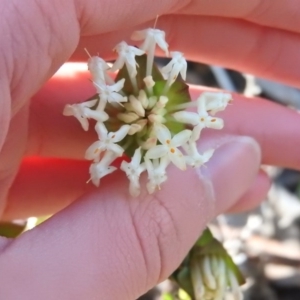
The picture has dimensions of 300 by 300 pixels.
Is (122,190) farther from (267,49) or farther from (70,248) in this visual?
(267,49)

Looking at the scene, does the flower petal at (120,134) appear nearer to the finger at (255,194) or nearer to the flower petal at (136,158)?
the flower petal at (136,158)

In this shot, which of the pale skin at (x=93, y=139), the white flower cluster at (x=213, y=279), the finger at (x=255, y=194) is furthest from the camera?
the finger at (x=255, y=194)

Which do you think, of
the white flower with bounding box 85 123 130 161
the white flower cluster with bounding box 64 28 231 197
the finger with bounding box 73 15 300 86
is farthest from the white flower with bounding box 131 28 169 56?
the finger with bounding box 73 15 300 86

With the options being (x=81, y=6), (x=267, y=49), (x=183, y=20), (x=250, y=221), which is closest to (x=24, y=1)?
(x=81, y=6)

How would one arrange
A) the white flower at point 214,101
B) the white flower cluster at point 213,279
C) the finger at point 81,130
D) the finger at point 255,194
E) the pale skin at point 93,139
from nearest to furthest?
the pale skin at point 93,139
the white flower at point 214,101
the white flower cluster at point 213,279
the finger at point 81,130
the finger at point 255,194

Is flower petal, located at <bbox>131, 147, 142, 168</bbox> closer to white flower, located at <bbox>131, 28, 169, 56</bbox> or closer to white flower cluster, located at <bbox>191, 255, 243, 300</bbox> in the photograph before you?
white flower, located at <bbox>131, 28, 169, 56</bbox>

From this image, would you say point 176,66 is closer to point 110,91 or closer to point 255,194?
point 110,91

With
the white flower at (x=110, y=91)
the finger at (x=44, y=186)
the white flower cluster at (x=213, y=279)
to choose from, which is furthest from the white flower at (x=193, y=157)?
the finger at (x=44, y=186)
